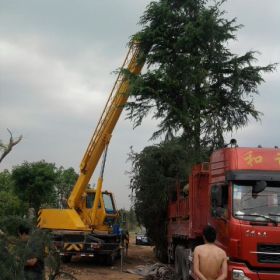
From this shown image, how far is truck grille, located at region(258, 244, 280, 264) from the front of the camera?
30.6ft

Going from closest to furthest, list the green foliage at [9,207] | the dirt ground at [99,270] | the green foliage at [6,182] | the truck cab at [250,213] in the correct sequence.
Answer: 1. the truck cab at [250,213]
2. the green foliage at [9,207]
3. the dirt ground at [99,270]
4. the green foliage at [6,182]

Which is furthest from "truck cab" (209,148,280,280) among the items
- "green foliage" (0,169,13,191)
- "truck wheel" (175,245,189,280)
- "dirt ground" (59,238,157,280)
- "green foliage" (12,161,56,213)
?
"green foliage" (0,169,13,191)

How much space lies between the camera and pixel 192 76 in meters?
19.5

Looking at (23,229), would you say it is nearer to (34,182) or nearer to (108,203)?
(108,203)

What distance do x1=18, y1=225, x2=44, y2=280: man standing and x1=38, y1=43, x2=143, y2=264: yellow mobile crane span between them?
467 inches

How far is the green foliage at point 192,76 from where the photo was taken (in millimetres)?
19500

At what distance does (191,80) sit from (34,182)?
15.5m

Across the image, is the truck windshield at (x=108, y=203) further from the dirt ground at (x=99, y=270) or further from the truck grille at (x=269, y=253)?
the truck grille at (x=269, y=253)

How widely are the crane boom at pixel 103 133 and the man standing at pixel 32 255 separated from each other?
41.9ft

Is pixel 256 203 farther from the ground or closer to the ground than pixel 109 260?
farther from the ground

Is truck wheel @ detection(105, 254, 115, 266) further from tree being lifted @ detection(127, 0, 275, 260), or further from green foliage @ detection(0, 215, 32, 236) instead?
green foliage @ detection(0, 215, 32, 236)

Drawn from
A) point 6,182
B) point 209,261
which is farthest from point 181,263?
point 6,182

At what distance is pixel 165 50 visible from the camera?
2023 centimetres

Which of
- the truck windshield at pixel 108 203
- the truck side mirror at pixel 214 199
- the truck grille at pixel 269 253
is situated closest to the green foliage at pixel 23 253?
the truck grille at pixel 269 253
